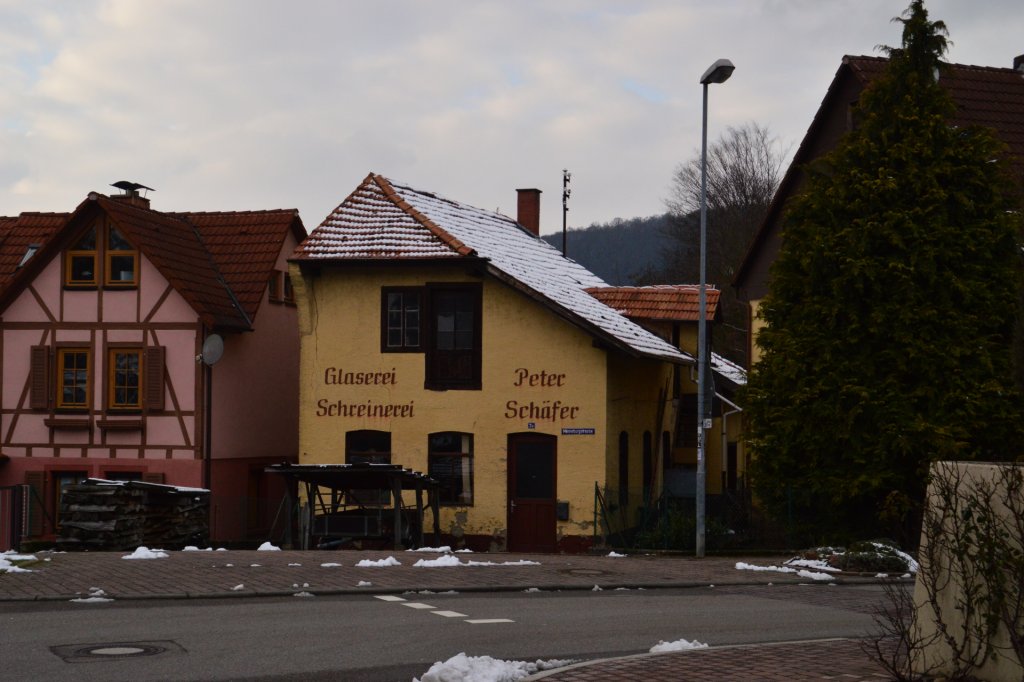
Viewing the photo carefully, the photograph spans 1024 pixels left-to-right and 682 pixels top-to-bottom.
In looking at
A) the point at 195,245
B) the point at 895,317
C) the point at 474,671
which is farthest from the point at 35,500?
the point at 474,671

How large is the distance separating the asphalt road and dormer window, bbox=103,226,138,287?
19305mm

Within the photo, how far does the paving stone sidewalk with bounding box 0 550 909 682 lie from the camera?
1179 cm

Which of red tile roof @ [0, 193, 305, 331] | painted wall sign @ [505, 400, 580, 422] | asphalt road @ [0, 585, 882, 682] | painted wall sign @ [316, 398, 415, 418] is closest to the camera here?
asphalt road @ [0, 585, 882, 682]

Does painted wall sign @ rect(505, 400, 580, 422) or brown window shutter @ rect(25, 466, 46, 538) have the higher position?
painted wall sign @ rect(505, 400, 580, 422)

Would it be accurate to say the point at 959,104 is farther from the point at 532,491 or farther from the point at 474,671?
the point at 474,671

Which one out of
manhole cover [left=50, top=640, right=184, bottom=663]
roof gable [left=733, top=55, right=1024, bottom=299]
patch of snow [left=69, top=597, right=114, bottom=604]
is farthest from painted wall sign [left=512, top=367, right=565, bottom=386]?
manhole cover [left=50, top=640, right=184, bottom=663]

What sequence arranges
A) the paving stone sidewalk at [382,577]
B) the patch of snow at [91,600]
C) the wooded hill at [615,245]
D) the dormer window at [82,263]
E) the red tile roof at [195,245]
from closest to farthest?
the paving stone sidewalk at [382,577] → the patch of snow at [91,600] → the red tile roof at [195,245] → the dormer window at [82,263] → the wooded hill at [615,245]

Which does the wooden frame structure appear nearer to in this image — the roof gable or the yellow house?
the yellow house

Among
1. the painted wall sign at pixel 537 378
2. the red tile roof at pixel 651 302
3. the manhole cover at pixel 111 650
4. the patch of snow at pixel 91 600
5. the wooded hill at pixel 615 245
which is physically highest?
the wooded hill at pixel 615 245

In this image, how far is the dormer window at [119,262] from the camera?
33188 mm

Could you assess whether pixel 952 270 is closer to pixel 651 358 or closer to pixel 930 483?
pixel 651 358

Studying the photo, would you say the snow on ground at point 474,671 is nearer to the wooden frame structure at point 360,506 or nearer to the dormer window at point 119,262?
the wooden frame structure at point 360,506

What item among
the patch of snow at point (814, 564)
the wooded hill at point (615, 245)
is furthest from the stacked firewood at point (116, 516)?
the wooded hill at point (615, 245)

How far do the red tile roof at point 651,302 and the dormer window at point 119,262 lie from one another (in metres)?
12.0
